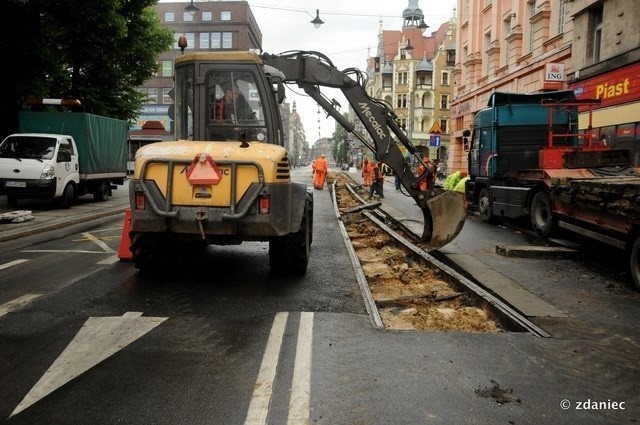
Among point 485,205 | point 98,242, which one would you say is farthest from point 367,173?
point 98,242

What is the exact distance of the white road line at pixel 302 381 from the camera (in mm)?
3209

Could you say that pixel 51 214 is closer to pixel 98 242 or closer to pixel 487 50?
pixel 98 242

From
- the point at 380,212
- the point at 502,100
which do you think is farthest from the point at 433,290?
the point at 380,212

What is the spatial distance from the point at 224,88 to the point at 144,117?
66484 mm

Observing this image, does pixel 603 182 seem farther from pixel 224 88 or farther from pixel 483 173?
pixel 483 173

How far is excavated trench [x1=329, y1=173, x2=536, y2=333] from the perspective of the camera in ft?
17.3

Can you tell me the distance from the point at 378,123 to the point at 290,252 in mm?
4002

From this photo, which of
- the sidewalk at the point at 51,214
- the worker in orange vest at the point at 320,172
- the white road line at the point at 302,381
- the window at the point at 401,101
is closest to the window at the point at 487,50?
the worker in orange vest at the point at 320,172

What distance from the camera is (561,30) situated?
23.0m

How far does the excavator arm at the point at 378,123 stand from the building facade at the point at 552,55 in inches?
289

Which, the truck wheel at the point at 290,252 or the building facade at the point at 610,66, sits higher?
the building facade at the point at 610,66

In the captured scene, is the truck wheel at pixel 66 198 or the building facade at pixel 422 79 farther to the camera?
the building facade at pixel 422 79

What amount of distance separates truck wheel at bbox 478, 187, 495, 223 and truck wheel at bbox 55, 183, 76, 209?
1150cm

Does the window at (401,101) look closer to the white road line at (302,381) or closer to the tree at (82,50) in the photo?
the tree at (82,50)
